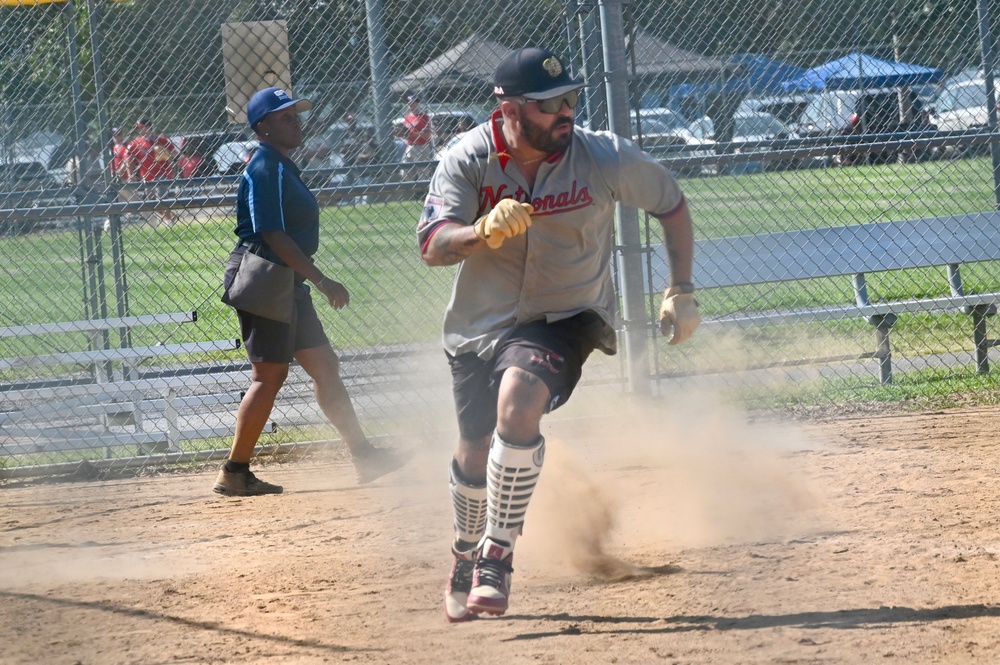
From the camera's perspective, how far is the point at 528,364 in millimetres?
3541

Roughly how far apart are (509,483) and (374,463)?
7.94 ft

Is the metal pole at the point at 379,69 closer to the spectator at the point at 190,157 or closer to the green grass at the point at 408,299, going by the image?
the green grass at the point at 408,299

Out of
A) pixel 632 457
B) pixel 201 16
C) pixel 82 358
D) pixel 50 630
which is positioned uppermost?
pixel 201 16

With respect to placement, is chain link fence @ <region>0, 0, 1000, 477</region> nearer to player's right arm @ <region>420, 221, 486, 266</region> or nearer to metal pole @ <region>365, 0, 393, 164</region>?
metal pole @ <region>365, 0, 393, 164</region>

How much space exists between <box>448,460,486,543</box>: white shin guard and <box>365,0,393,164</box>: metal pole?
3396 millimetres

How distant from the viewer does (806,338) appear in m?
8.35

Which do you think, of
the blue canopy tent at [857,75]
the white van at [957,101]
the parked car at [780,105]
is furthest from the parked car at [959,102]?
the parked car at [780,105]

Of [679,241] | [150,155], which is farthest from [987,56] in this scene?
[150,155]

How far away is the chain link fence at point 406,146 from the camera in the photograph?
6473 mm

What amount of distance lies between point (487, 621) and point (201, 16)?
4.63 m

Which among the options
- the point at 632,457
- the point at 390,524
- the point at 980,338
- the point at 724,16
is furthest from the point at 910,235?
the point at 390,524

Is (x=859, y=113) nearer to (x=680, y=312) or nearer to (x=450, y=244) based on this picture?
(x=680, y=312)

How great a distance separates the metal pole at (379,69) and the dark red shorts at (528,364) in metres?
3.26

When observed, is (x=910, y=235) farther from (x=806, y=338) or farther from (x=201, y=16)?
(x=201, y=16)
